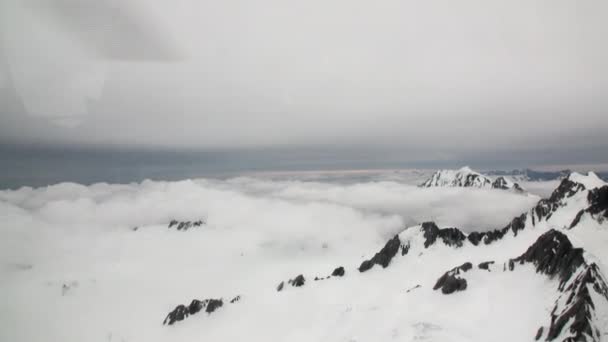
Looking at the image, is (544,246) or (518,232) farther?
(518,232)

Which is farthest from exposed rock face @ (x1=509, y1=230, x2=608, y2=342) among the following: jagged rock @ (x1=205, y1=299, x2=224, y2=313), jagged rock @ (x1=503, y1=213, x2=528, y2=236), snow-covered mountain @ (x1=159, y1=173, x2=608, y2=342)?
jagged rock @ (x1=205, y1=299, x2=224, y2=313)

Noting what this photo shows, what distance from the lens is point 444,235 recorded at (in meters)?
94.6

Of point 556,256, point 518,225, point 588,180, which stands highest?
point 588,180

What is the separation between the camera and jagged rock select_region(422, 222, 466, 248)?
9156 cm

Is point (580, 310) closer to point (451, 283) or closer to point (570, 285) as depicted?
point (570, 285)

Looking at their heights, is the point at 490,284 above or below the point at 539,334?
below

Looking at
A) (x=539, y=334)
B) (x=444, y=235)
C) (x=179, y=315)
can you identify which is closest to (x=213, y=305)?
(x=179, y=315)

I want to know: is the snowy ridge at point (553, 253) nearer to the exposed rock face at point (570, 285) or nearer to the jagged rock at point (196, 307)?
the exposed rock face at point (570, 285)

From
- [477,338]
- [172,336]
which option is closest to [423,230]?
[477,338]

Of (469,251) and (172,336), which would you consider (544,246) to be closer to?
(469,251)

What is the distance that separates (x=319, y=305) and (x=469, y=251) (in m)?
53.3

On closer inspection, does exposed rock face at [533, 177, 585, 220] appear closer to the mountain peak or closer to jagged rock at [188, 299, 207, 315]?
the mountain peak

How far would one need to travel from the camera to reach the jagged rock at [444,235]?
91.6m

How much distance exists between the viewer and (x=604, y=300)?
3150 cm
